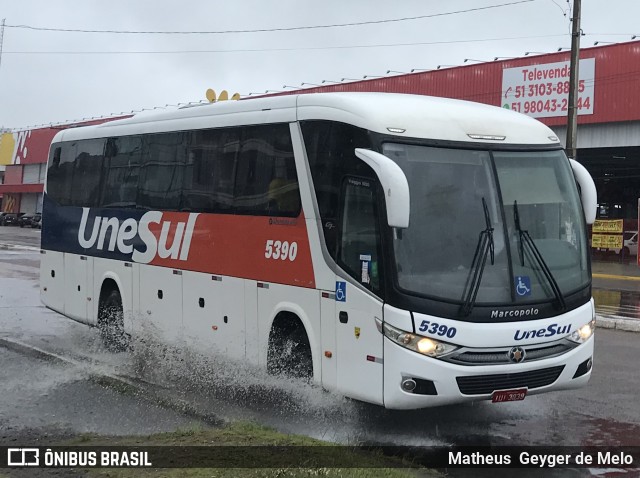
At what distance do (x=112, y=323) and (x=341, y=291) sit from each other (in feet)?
18.0

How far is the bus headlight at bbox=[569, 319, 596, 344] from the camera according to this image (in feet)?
21.8

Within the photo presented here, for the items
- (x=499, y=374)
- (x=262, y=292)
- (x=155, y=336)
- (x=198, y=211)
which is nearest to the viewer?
(x=499, y=374)

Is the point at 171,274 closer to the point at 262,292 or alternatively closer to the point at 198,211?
the point at 198,211

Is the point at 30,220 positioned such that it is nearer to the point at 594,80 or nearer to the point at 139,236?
the point at 594,80

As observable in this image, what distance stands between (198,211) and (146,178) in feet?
5.27

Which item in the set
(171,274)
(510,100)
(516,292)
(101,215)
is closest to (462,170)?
(516,292)

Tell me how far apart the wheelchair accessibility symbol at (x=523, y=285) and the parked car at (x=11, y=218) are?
66.2 m

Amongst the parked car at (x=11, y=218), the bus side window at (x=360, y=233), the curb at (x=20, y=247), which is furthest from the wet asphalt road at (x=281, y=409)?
the parked car at (x=11, y=218)

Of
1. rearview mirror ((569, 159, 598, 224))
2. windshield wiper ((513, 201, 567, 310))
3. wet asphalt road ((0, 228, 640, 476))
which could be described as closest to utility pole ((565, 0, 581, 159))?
wet asphalt road ((0, 228, 640, 476))

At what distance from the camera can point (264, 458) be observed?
204 inches

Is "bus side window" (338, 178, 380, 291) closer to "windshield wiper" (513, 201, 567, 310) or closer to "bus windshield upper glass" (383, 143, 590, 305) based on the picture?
"bus windshield upper glass" (383, 143, 590, 305)

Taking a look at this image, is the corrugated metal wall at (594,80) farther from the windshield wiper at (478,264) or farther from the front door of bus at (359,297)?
the front door of bus at (359,297)

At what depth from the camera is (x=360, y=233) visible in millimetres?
6598

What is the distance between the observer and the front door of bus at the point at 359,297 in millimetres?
6359
